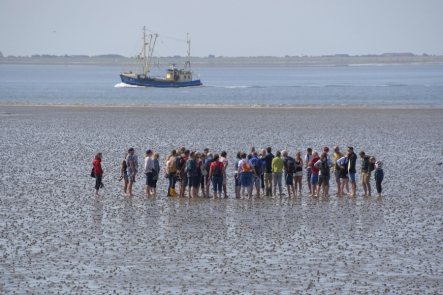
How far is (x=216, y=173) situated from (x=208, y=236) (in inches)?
218

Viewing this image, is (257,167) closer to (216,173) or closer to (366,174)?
(216,173)

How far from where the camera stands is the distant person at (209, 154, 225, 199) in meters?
23.9

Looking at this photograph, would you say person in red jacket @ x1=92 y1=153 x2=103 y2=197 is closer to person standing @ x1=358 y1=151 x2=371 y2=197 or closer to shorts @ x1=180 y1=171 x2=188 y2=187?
shorts @ x1=180 y1=171 x2=188 y2=187

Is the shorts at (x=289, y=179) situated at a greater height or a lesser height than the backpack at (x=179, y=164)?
lesser

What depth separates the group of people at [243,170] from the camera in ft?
79.0

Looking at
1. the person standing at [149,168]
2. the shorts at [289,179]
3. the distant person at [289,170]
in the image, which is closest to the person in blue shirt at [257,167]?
the distant person at [289,170]

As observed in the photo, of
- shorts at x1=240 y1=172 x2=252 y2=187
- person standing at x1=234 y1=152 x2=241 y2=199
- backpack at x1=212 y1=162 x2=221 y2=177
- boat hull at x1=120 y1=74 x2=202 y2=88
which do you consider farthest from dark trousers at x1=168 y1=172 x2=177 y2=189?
boat hull at x1=120 y1=74 x2=202 y2=88

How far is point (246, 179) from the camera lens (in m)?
24.0

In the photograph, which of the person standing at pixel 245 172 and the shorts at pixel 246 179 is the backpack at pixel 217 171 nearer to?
the person standing at pixel 245 172

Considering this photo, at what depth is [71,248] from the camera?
1748cm

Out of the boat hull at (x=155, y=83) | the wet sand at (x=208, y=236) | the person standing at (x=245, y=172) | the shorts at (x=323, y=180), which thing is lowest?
the wet sand at (x=208, y=236)

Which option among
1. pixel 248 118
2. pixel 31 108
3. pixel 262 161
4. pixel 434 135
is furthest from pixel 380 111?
pixel 262 161

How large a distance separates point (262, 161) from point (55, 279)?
11075 millimetres

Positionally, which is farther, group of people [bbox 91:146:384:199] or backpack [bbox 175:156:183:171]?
backpack [bbox 175:156:183:171]
